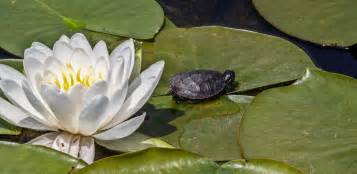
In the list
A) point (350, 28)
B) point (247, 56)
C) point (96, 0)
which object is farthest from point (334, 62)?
point (96, 0)

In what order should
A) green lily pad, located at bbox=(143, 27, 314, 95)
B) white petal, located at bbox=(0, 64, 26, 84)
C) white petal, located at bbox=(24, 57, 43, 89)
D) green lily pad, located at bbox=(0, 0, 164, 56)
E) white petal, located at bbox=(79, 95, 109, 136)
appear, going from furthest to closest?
green lily pad, located at bbox=(0, 0, 164, 56), green lily pad, located at bbox=(143, 27, 314, 95), white petal, located at bbox=(0, 64, 26, 84), white petal, located at bbox=(24, 57, 43, 89), white petal, located at bbox=(79, 95, 109, 136)

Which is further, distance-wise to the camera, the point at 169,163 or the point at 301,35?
the point at 301,35

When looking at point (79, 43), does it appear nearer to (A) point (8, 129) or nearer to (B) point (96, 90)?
(B) point (96, 90)

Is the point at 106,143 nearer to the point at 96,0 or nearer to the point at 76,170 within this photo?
the point at 76,170

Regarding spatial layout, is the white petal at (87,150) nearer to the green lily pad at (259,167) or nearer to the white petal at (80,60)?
the white petal at (80,60)

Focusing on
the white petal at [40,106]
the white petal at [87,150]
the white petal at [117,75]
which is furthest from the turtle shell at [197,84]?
→ the white petal at [40,106]

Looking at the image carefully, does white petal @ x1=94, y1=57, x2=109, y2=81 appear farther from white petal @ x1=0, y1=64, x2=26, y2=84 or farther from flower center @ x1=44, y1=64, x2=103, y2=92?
white petal @ x1=0, y1=64, x2=26, y2=84

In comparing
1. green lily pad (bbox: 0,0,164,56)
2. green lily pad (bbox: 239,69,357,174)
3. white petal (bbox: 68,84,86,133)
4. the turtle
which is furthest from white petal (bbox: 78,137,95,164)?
green lily pad (bbox: 0,0,164,56)
